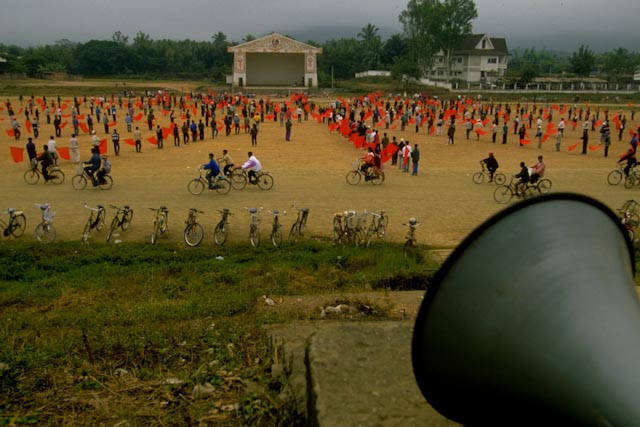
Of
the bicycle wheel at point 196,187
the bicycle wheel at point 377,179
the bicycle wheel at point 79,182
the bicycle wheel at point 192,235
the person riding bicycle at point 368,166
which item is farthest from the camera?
the bicycle wheel at point 377,179

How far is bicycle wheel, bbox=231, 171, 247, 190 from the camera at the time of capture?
52.4ft

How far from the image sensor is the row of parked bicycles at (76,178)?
51.2ft

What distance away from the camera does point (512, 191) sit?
15133 mm

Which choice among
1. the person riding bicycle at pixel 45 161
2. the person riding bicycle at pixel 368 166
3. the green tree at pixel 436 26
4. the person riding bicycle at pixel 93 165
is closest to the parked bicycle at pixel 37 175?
the person riding bicycle at pixel 45 161

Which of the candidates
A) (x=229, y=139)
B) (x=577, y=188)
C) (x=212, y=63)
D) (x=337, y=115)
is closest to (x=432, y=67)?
(x=212, y=63)

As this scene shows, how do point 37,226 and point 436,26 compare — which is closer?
point 37,226

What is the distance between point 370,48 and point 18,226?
84.5 m

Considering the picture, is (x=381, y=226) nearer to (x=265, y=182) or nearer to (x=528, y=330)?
(x=265, y=182)

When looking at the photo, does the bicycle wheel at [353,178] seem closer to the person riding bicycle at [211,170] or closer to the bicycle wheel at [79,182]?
the person riding bicycle at [211,170]

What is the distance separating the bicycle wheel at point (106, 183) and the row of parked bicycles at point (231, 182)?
2.37 metres

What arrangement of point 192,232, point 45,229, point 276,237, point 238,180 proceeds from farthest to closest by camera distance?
point 238,180
point 276,237
point 192,232
point 45,229

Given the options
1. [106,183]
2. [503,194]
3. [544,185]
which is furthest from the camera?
[544,185]

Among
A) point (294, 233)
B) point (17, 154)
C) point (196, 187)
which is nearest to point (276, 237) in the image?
point (294, 233)

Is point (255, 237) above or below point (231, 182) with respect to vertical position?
below
